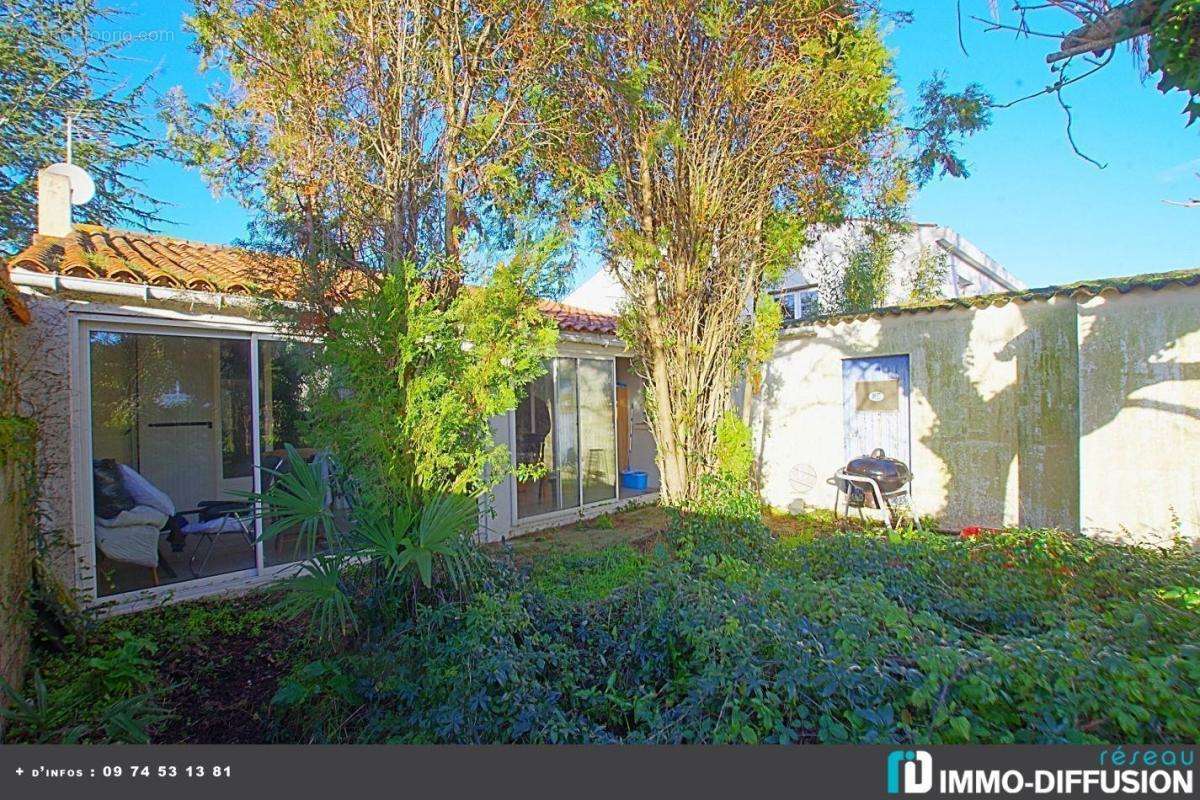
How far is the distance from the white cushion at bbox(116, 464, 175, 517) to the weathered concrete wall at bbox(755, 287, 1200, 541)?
8.59 m

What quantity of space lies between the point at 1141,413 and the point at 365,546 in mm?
7781

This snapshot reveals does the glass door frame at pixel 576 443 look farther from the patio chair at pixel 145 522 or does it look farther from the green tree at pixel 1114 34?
the green tree at pixel 1114 34

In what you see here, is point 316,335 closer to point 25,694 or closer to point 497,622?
point 497,622

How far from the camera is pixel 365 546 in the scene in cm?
350

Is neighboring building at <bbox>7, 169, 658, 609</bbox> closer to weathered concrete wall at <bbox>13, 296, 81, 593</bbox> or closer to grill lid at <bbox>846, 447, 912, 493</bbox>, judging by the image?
weathered concrete wall at <bbox>13, 296, 81, 593</bbox>

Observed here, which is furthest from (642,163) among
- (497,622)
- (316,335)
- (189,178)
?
(497,622)

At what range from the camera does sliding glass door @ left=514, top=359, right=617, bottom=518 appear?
8211mm

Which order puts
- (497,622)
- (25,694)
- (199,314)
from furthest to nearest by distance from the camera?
(199,314) → (25,694) → (497,622)

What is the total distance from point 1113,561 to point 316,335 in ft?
18.7

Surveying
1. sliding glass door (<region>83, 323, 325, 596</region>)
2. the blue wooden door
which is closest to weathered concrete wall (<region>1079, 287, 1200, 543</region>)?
the blue wooden door

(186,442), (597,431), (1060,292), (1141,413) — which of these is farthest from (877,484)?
(186,442)

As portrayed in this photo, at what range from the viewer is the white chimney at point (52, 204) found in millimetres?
5723

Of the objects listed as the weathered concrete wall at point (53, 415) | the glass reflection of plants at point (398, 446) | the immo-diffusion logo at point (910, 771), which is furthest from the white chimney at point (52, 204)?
the immo-diffusion logo at point (910, 771)

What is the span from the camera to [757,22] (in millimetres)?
5496
